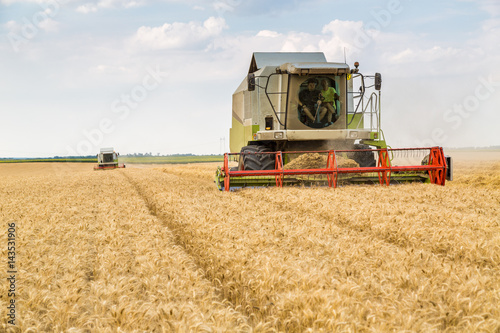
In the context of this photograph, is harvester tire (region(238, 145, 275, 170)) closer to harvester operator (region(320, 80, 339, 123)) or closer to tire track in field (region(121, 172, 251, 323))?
harvester operator (region(320, 80, 339, 123))

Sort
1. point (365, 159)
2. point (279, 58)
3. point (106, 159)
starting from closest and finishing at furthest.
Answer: point (365, 159) → point (279, 58) → point (106, 159)

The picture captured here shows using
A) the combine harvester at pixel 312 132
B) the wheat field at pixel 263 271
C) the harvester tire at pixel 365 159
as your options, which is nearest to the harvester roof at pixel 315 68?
the combine harvester at pixel 312 132

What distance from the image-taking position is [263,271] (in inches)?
149

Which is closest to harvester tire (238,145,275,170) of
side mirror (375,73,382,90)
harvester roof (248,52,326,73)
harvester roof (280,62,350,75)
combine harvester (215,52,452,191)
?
combine harvester (215,52,452,191)

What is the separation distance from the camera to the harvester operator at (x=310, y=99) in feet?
A: 39.2

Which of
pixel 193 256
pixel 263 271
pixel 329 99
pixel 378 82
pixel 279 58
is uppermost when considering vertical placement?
pixel 279 58

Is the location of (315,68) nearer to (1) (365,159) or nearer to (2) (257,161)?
(2) (257,161)

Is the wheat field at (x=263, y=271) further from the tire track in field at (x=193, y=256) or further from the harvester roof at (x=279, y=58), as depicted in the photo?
the harvester roof at (x=279, y=58)

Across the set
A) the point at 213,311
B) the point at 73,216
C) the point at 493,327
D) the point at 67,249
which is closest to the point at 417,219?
the point at 493,327

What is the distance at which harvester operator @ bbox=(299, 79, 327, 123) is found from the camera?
12.0m

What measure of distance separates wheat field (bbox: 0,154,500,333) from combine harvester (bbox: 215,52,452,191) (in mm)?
3751

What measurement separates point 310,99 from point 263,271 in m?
8.86

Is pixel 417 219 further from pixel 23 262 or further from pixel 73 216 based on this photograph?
pixel 73 216

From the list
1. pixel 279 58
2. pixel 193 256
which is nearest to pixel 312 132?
pixel 279 58
